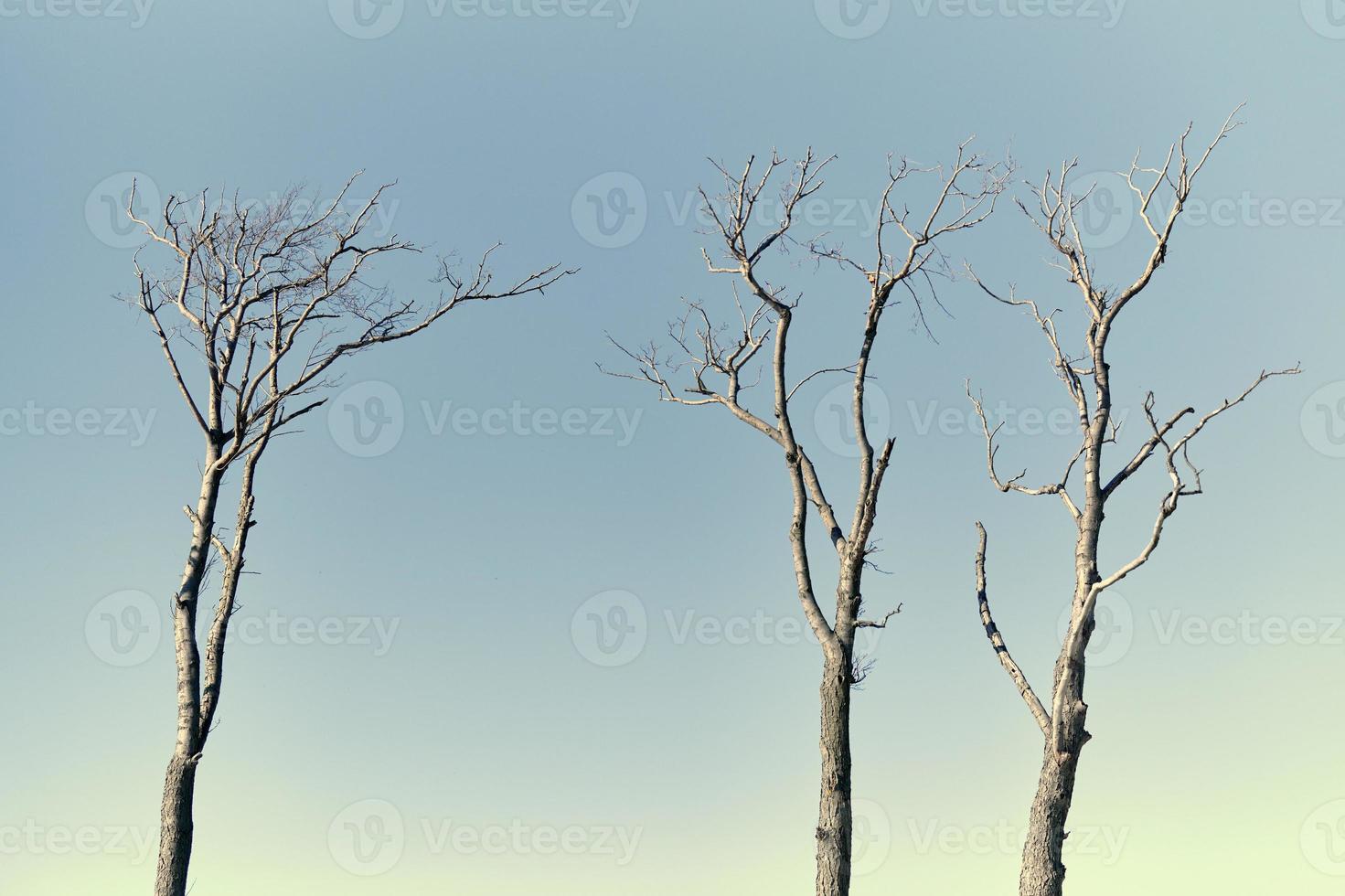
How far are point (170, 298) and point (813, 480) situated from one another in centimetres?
759

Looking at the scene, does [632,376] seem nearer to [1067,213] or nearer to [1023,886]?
[1067,213]

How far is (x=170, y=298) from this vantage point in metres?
15.4

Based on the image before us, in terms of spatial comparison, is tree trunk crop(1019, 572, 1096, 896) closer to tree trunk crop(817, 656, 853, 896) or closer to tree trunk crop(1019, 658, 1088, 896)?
tree trunk crop(1019, 658, 1088, 896)

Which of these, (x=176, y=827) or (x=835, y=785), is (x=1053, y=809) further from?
(x=176, y=827)

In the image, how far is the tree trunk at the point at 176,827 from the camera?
13.4 metres

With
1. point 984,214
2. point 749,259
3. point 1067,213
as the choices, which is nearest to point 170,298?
point 749,259

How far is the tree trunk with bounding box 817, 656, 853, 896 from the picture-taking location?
1289 cm

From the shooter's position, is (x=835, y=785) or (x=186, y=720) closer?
(x=835, y=785)

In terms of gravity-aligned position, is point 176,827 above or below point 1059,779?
below

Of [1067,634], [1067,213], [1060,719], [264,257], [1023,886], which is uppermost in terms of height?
[1067,213]

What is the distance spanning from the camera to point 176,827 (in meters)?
13.5

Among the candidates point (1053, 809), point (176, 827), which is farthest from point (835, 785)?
point (176, 827)

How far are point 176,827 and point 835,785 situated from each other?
6589 mm

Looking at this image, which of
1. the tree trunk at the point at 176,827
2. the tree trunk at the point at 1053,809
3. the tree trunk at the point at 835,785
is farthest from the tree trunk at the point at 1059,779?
the tree trunk at the point at 176,827
